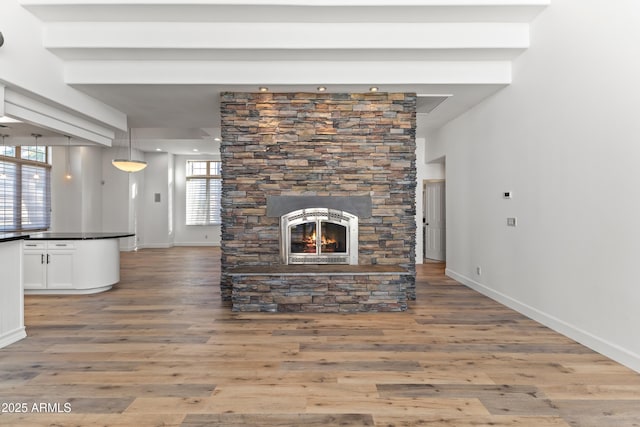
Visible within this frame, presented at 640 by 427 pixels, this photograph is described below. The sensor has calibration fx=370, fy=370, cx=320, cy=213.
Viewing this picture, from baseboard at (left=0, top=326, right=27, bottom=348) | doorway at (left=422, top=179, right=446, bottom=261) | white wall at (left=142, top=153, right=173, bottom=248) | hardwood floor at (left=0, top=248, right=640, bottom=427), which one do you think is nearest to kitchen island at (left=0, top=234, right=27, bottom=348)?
baseboard at (left=0, top=326, right=27, bottom=348)

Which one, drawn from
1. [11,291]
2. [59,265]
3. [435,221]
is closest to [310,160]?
[11,291]

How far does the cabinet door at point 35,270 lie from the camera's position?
16.7ft

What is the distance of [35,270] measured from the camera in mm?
5094

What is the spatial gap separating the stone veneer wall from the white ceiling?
0.24 meters

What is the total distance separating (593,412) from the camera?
2164 mm

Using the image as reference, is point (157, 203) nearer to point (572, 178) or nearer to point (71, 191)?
point (71, 191)

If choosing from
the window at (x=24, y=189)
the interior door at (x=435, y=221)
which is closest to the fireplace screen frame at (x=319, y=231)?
the interior door at (x=435, y=221)

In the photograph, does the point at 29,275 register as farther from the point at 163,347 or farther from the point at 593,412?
the point at 593,412

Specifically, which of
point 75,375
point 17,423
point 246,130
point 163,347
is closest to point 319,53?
point 246,130

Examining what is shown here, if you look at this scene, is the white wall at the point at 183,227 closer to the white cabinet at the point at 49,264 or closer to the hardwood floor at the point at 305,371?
the white cabinet at the point at 49,264

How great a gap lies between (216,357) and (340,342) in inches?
41.8

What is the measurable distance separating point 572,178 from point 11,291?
518cm

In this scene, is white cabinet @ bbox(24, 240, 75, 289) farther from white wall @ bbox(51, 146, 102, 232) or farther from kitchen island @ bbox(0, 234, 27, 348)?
white wall @ bbox(51, 146, 102, 232)

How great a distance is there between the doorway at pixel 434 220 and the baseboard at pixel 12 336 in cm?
728
